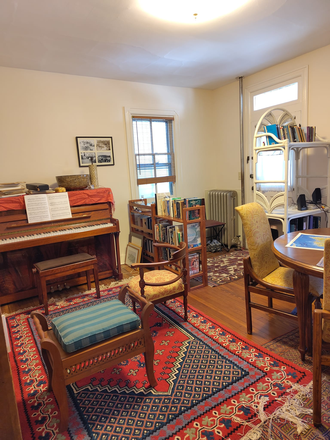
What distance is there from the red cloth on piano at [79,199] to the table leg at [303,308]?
242cm

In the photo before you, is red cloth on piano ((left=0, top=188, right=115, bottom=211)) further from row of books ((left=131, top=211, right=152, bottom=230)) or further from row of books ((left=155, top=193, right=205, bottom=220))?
row of books ((left=155, top=193, right=205, bottom=220))

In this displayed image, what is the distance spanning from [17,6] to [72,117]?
1748 mm

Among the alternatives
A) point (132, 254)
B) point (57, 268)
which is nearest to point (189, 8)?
point (57, 268)

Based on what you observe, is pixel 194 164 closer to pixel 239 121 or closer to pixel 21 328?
pixel 239 121

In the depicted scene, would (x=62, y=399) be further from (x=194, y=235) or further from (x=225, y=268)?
(x=225, y=268)

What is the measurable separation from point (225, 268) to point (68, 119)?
291 centimetres

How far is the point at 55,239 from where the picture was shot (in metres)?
3.13

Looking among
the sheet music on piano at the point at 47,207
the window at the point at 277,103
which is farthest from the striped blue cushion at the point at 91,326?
the window at the point at 277,103

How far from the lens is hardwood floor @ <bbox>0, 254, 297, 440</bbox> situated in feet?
3.59

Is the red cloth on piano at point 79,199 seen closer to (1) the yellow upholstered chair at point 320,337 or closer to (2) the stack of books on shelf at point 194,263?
(2) the stack of books on shelf at point 194,263

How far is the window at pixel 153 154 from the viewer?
450 centimetres

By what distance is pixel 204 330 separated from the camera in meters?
2.43

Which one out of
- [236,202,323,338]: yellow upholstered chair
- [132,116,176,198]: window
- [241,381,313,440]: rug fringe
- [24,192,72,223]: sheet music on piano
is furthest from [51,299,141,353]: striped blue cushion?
[132,116,176,198]: window

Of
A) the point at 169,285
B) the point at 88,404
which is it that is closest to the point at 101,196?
the point at 169,285
